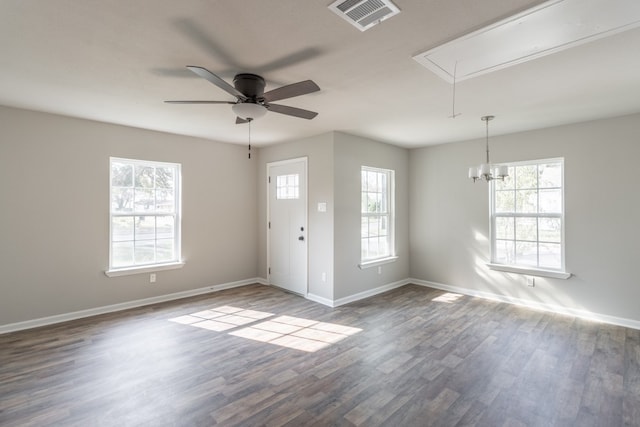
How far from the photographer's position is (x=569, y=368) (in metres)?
2.75

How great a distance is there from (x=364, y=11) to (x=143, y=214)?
4.12 meters

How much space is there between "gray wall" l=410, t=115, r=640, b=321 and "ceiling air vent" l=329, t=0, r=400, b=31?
3.74 m

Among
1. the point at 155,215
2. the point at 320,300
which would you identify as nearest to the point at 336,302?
the point at 320,300

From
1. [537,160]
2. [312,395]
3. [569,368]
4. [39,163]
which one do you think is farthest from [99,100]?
[537,160]

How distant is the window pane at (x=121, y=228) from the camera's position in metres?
4.26

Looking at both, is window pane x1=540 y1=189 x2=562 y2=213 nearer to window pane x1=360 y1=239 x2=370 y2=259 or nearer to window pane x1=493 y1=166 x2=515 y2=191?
window pane x1=493 y1=166 x2=515 y2=191

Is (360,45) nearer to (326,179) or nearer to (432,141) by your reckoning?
(326,179)

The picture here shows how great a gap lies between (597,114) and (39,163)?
671cm

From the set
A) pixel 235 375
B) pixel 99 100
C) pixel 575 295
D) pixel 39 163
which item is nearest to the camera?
pixel 235 375

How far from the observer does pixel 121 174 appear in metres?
4.34

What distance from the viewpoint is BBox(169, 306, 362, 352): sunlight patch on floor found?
330cm

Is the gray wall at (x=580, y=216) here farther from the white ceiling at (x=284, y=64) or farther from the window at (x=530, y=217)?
the white ceiling at (x=284, y=64)

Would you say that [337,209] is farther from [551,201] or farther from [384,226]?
[551,201]

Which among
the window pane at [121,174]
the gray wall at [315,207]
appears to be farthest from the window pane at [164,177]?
the gray wall at [315,207]
